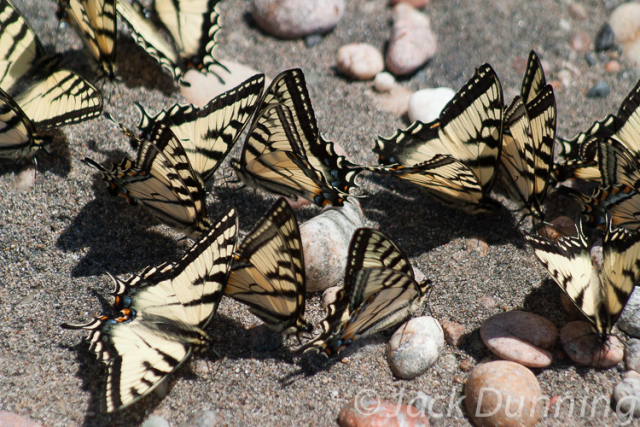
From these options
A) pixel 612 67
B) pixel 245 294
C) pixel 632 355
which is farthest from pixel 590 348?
pixel 612 67

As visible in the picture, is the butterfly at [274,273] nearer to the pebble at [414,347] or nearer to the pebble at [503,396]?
the pebble at [414,347]

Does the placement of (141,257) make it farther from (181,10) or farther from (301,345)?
(181,10)

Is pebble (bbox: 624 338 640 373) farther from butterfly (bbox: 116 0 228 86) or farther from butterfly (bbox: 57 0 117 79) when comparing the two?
butterfly (bbox: 57 0 117 79)

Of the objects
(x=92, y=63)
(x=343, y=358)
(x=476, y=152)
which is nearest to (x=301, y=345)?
(x=343, y=358)

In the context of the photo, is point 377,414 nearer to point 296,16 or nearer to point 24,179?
point 24,179

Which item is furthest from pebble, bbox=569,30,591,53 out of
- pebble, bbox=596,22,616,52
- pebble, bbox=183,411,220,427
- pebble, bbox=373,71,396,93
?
pebble, bbox=183,411,220,427


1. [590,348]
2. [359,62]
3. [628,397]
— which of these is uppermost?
[359,62]
